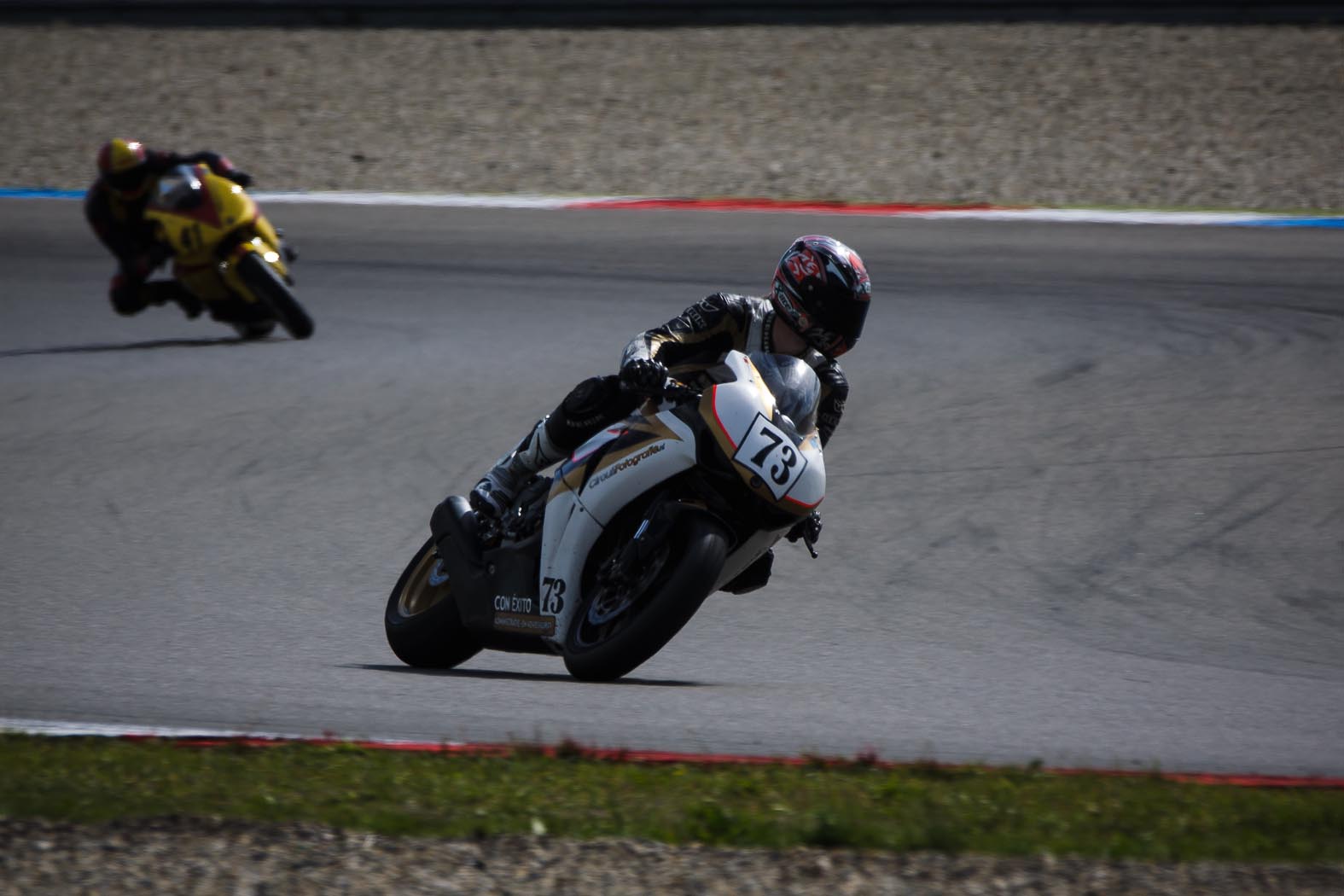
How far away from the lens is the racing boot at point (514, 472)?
232 inches

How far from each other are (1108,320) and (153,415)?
19.0 feet

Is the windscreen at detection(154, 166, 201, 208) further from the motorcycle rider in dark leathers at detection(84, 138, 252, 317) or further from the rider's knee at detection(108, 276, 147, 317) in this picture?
the rider's knee at detection(108, 276, 147, 317)

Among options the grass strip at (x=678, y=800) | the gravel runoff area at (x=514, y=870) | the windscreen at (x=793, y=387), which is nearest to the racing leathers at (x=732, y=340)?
the windscreen at (x=793, y=387)

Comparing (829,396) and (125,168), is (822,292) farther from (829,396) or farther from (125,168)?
(125,168)

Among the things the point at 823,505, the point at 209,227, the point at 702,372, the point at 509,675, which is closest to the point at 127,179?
the point at 209,227

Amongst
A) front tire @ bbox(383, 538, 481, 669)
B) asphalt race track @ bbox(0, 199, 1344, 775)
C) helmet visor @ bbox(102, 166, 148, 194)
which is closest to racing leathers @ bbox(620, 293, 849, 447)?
asphalt race track @ bbox(0, 199, 1344, 775)

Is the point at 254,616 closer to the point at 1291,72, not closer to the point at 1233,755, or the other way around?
the point at 1233,755

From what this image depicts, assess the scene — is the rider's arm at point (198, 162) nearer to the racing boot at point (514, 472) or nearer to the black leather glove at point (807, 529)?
the racing boot at point (514, 472)

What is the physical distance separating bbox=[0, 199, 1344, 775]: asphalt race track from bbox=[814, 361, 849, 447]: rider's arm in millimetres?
799

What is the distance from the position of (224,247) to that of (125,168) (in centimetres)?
85

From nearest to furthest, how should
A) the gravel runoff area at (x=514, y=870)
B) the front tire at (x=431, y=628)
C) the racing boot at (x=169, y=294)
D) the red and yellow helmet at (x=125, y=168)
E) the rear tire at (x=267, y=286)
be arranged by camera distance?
the gravel runoff area at (x=514, y=870) → the front tire at (x=431, y=628) → the rear tire at (x=267, y=286) → the red and yellow helmet at (x=125, y=168) → the racing boot at (x=169, y=294)

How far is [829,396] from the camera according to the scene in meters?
5.73

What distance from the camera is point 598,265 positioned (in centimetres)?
1327

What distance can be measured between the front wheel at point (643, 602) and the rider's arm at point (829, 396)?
669 millimetres
